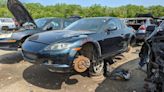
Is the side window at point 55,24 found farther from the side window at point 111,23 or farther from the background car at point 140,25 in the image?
the background car at point 140,25

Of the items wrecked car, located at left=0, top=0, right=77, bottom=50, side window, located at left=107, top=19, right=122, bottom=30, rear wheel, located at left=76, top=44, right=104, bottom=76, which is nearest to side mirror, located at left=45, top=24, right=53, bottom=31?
wrecked car, located at left=0, top=0, right=77, bottom=50

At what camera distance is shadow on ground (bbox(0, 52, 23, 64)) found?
9.16m

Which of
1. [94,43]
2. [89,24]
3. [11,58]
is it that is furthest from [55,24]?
[94,43]

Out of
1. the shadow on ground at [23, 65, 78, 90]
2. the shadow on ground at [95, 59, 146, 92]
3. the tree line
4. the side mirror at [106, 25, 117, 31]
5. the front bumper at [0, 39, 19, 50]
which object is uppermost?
the side mirror at [106, 25, 117, 31]

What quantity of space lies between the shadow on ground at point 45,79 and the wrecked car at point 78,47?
25.6 inches

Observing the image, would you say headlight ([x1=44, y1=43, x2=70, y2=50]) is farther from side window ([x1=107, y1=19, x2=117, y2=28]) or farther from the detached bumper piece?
side window ([x1=107, y1=19, x2=117, y2=28])

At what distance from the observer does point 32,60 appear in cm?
638

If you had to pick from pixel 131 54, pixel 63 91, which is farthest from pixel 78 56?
pixel 131 54

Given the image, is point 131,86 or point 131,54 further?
point 131,54

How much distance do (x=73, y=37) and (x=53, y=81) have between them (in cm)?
136

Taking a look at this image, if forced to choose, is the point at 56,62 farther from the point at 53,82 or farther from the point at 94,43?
the point at 94,43

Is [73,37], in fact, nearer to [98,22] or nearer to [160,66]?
[98,22]

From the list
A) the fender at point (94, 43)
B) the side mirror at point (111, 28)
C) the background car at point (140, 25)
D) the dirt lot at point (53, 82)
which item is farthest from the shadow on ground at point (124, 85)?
the background car at point (140, 25)

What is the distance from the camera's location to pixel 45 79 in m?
7.14
